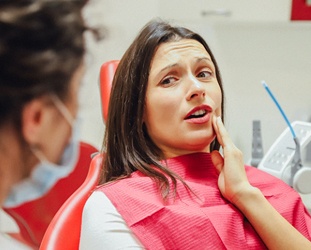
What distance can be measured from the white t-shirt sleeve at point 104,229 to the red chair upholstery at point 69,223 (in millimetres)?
43

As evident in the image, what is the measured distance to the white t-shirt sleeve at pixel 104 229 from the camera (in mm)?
936

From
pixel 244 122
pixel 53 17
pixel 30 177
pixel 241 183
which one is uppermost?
pixel 53 17

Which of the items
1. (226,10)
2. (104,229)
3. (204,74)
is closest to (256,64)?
(226,10)

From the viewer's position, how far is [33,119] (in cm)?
40

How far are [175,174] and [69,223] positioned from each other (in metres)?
0.26

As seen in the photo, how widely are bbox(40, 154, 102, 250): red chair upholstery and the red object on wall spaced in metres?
1.04

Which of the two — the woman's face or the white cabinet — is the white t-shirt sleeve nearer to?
the woman's face

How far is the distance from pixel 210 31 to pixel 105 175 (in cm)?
110

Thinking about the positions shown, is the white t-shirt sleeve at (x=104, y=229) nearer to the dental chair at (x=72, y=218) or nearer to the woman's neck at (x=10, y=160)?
the dental chair at (x=72, y=218)

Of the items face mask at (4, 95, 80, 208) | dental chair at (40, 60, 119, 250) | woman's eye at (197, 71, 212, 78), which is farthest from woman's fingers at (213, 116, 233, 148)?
face mask at (4, 95, 80, 208)

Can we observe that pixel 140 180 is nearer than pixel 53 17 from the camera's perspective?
No

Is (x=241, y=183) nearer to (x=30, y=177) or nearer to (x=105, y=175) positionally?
(x=105, y=175)

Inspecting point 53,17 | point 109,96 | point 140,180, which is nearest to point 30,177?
point 53,17

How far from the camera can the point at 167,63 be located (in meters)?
1.11
